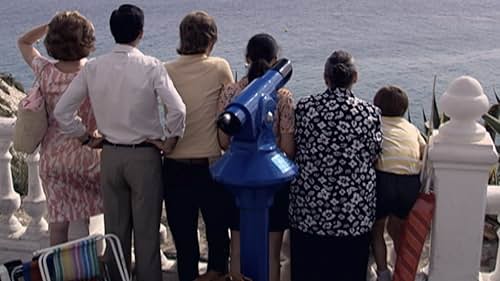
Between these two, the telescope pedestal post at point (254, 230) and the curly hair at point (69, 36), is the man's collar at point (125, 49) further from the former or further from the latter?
the telescope pedestal post at point (254, 230)

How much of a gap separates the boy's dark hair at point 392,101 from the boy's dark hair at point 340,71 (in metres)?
Result: 0.29

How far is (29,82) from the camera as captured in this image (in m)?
17.8

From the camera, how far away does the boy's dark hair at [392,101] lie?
3.65 m

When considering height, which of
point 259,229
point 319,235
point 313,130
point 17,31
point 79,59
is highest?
point 79,59

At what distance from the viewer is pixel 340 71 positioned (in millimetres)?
3377

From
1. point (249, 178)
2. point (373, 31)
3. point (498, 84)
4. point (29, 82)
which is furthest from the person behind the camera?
point (373, 31)

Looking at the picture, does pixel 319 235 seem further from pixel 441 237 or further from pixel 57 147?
pixel 57 147

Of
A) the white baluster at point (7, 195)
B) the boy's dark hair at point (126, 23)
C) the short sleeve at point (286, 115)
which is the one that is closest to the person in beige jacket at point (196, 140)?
the boy's dark hair at point (126, 23)

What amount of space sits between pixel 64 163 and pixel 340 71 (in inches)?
52.7

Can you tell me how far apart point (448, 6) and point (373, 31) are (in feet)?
17.8

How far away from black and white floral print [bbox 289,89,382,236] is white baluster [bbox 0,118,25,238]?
1.61m

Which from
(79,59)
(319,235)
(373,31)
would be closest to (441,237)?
(319,235)

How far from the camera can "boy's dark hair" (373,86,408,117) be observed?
3.65 m

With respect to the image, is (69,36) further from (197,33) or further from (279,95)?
(279,95)
